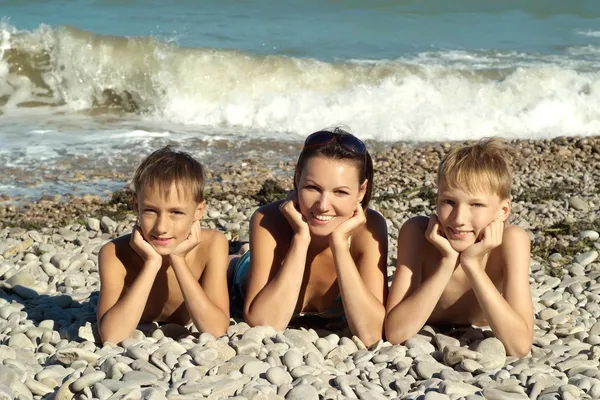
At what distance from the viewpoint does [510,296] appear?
15.5 feet

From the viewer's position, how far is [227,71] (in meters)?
15.3

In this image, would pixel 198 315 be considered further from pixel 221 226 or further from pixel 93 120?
pixel 93 120

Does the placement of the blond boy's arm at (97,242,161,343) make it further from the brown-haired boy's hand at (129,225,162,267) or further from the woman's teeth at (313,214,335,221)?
the woman's teeth at (313,214,335,221)

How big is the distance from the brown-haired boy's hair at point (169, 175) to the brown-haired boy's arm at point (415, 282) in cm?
109

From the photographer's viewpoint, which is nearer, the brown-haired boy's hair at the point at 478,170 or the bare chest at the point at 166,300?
the brown-haired boy's hair at the point at 478,170

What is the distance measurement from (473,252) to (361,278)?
0.61 metres

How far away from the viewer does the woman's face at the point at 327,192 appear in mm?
4699

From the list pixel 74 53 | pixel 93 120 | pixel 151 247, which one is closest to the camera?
pixel 151 247

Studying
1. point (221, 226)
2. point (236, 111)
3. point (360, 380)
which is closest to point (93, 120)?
point (236, 111)

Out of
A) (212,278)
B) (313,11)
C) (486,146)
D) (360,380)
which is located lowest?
(360,380)

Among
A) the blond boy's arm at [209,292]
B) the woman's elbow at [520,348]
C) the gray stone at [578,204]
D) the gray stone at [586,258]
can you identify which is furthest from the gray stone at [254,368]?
the gray stone at [578,204]

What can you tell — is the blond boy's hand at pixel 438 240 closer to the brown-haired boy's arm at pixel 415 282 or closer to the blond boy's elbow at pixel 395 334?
the brown-haired boy's arm at pixel 415 282

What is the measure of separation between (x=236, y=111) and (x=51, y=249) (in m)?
7.00

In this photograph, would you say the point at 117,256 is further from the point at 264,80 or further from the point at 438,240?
the point at 264,80
